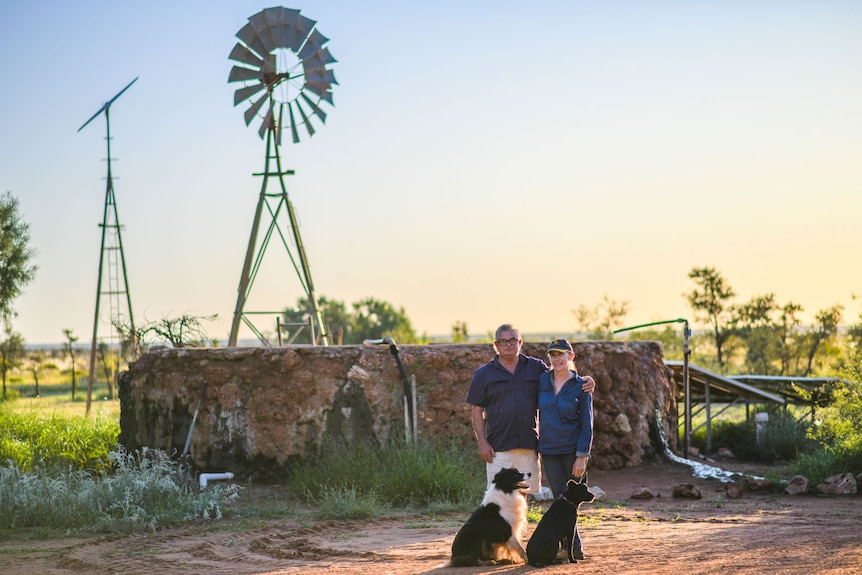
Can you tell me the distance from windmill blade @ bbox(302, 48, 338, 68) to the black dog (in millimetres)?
12049

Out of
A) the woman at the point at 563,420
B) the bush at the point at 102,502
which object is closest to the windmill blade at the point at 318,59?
the bush at the point at 102,502

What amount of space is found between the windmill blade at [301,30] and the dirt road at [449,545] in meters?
9.52

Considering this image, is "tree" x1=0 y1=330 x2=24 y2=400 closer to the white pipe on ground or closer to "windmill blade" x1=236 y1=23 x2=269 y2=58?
"windmill blade" x1=236 y1=23 x2=269 y2=58

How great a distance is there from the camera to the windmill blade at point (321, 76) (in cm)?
1891

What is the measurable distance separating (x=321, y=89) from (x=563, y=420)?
1178 cm

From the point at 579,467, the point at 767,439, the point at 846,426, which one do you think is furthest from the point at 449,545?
the point at 767,439

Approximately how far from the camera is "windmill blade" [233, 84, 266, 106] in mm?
19078

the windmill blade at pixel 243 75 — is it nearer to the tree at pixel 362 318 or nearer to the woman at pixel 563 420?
the woman at pixel 563 420

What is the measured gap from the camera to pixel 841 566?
846 centimetres

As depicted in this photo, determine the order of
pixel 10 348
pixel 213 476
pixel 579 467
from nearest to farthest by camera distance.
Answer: pixel 579 467 < pixel 213 476 < pixel 10 348

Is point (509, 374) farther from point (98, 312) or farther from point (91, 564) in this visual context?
point (98, 312)

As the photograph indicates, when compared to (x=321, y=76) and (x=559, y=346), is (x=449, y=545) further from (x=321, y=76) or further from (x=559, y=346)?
(x=321, y=76)

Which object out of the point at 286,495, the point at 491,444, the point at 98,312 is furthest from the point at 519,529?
the point at 98,312

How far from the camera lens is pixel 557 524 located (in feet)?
28.3
